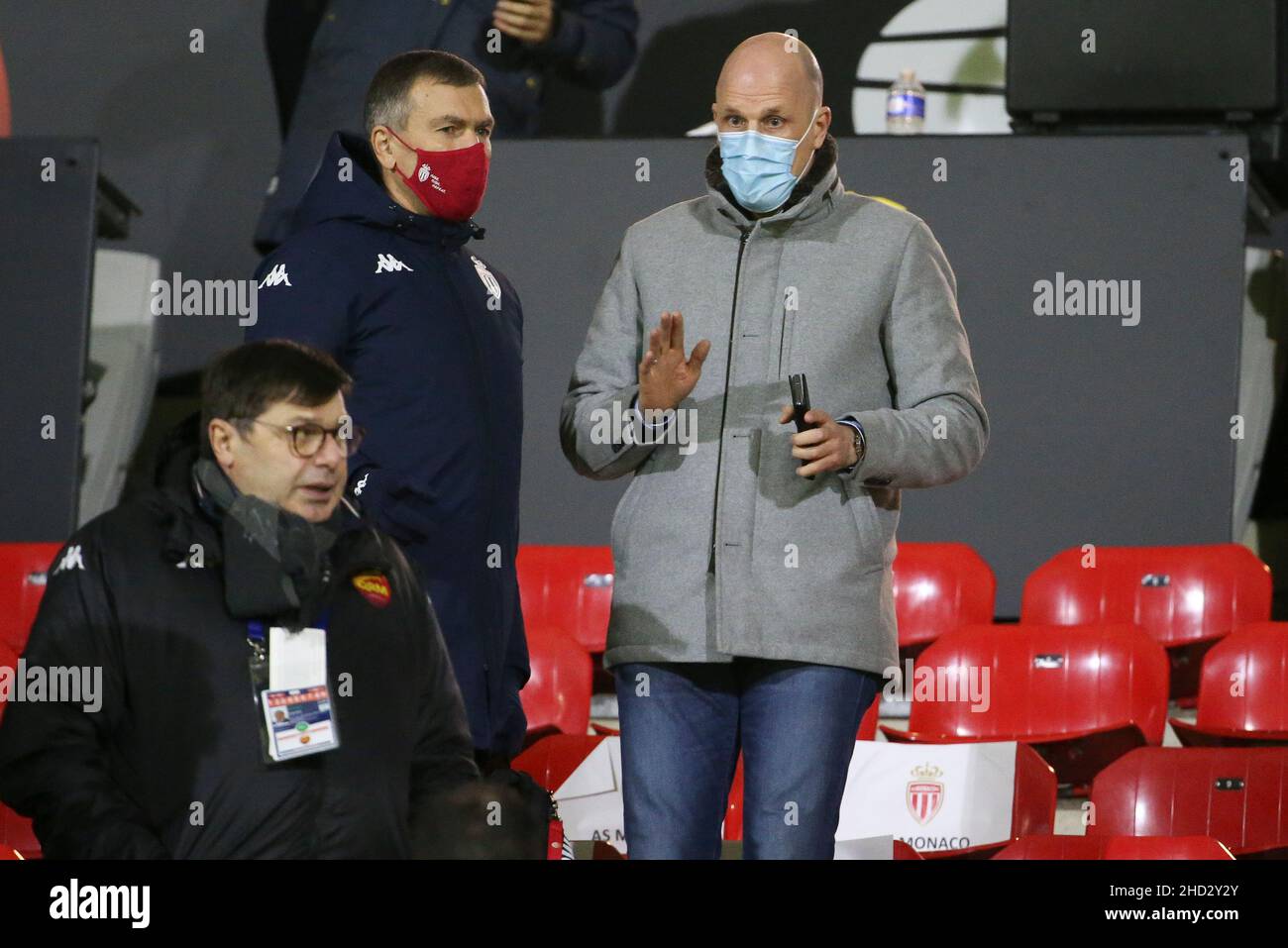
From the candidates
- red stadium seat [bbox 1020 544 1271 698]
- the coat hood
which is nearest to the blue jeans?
the coat hood

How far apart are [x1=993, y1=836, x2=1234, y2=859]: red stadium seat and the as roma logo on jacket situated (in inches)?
48.6

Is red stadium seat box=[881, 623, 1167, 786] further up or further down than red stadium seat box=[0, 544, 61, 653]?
further down

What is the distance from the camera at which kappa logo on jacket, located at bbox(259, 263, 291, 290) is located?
2.84m

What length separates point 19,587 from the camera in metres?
5.43

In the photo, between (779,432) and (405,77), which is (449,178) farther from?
(779,432)

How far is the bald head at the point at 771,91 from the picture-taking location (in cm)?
278

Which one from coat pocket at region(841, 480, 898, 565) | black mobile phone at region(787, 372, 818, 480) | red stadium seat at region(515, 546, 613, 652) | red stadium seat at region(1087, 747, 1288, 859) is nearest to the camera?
black mobile phone at region(787, 372, 818, 480)

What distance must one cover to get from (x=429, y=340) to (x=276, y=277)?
25cm

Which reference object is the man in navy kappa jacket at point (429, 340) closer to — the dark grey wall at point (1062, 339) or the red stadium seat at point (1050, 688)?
the red stadium seat at point (1050, 688)

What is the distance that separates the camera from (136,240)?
7.67m

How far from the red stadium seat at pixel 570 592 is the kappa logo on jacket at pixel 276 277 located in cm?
272

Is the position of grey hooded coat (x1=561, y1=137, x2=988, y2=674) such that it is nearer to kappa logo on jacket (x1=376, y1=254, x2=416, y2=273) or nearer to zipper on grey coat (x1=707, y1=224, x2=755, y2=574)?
zipper on grey coat (x1=707, y1=224, x2=755, y2=574)

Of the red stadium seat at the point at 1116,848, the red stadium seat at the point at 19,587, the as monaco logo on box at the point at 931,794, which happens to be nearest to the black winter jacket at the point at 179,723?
the red stadium seat at the point at 1116,848

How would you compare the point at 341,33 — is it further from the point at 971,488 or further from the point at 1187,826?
the point at 1187,826
